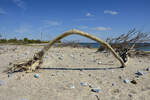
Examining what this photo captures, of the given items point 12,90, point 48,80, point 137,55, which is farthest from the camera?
point 137,55

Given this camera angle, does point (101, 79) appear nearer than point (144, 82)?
No

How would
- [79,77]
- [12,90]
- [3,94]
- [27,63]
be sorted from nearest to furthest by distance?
[3,94]
[12,90]
[79,77]
[27,63]

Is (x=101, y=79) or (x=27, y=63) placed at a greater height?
(x=27, y=63)

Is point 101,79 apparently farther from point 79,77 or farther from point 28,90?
point 28,90

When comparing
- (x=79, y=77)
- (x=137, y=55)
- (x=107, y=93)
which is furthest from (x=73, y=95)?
(x=137, y=55)

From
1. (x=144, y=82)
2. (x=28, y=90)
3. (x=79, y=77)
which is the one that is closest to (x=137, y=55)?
(x=144, y=82)

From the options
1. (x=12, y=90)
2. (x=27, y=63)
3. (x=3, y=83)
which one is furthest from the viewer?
(x=27, y=63)

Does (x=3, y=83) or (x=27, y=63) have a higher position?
(x=27, y=63)

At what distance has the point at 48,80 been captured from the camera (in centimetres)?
239

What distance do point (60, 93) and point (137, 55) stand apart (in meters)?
4.53

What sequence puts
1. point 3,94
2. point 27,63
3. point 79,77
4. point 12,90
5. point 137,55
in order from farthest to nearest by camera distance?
point 137,55 → point 27,63 → point 79,77 → point 12,90 → point 3,94

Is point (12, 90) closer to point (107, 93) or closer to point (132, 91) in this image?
point (107, 93)

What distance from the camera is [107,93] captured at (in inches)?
75.5

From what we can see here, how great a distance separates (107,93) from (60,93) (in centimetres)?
75
